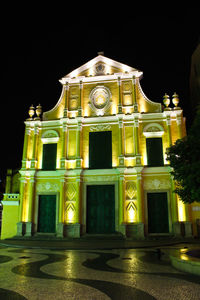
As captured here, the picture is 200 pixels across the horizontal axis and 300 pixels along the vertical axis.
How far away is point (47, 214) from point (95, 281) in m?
15.4

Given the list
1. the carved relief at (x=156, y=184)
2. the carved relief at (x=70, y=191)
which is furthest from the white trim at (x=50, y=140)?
the carved relief at (x=156, y=184)

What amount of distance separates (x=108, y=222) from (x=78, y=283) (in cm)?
1405

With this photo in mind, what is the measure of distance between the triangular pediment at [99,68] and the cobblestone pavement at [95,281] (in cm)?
1836

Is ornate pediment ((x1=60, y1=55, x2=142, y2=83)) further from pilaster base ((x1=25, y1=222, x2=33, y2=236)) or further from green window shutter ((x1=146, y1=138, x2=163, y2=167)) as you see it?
pilaster base ((x1=25, y1=222, x2=33, y2=236))

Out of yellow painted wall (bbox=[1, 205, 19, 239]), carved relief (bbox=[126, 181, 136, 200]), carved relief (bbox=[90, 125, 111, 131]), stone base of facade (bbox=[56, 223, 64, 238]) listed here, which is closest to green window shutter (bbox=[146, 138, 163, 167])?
carved relief (bbox=[126, 181, 136, 200])

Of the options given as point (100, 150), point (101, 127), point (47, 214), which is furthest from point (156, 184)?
point (47, 214)

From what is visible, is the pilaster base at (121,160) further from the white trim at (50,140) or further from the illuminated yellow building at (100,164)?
the white trim at (50,140)

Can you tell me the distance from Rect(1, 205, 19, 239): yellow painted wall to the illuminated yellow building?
0.28 feet

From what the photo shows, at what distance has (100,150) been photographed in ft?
73.5

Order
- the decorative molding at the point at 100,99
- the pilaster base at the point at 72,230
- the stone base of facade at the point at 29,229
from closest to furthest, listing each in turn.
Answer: the pilaster base at the point at 72,230, the stone base of facade at the point at 29,229, the decorative molding at the point at 100,99

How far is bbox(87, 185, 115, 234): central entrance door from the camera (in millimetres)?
20625

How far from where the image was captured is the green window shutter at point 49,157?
75.2 feet

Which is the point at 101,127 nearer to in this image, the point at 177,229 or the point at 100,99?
the point at 100,99

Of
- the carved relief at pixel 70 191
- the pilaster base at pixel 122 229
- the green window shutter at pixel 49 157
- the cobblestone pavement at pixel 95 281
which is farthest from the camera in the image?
the green window shutter at pixel 49 157
